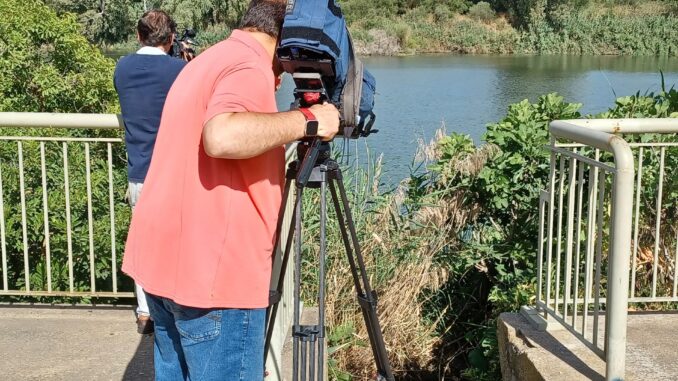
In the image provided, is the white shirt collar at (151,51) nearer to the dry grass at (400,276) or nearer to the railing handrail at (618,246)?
the dry grass at (400,276)

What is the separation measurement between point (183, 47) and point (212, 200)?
2.13 metres

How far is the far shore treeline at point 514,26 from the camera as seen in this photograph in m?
33.4

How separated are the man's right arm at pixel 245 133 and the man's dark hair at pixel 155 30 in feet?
6.13

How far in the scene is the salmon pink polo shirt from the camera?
2062 mm

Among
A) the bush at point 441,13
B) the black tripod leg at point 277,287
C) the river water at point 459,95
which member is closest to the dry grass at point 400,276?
the river water at point 459,95

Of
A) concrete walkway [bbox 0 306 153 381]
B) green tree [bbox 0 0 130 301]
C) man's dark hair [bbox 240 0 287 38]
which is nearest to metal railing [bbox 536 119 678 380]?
man's dark hair [bbox 240 0 287 38]

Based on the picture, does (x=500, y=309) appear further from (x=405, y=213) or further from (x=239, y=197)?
(x=239, y=197)

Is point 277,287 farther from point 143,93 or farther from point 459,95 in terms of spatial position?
point 459,95

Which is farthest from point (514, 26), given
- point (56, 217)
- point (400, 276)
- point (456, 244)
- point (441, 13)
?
point (56, 217)

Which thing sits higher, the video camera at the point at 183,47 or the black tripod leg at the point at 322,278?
the video camera at the point at 183,47

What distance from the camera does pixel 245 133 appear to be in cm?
196

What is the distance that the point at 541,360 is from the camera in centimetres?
341

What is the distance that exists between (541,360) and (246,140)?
6.54 feet

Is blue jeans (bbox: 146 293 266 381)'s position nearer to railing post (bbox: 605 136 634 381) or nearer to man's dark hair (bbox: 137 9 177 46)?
railing post (bbox: 605 136 634 381)
